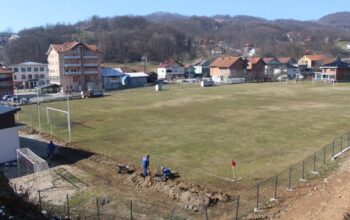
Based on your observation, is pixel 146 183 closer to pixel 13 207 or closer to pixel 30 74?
pixel 13 207

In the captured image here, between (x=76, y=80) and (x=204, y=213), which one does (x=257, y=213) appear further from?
(x=76, y=80)

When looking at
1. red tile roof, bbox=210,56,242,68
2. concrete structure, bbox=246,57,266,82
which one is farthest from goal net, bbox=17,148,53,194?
concrete structure, bbox=246,57,266,82

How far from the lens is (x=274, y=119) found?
41.1 m

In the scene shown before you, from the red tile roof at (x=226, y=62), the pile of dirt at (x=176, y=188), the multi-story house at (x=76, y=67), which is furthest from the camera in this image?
the red tile roof at (x=226, y=62)

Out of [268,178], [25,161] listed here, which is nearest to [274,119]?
[268,178]

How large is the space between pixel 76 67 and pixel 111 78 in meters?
8.85

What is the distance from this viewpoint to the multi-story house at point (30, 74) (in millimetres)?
98162

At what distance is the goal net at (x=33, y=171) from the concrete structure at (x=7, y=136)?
1.67 metres

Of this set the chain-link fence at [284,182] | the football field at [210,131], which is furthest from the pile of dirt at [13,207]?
→ the football field at [210,131]

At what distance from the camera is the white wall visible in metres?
26.8

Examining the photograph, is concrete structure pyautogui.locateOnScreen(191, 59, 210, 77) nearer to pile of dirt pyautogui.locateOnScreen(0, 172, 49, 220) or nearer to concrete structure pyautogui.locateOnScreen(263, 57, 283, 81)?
concrete structure pyautogui.locateOnScreen(263, 57, 283, 81)

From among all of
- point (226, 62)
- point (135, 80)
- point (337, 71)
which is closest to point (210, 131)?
point (135, 80)

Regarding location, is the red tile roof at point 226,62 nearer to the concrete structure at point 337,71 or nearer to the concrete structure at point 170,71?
the concrete structure at point 170,71

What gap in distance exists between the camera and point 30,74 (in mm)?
101312
